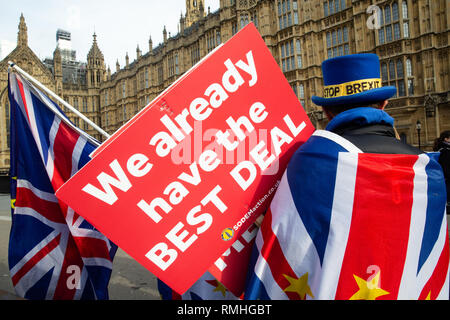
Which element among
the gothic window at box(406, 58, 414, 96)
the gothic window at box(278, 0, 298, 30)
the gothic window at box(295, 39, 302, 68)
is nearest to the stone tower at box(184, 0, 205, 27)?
the gothic window at box(278, 0, 298, 30)

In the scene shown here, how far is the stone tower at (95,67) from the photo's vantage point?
1889 inches

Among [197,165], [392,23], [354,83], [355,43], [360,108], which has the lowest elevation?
[197,165]

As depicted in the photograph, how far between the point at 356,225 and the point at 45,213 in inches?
86.7

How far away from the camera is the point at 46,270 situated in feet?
7.63

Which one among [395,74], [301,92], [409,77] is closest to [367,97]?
[409,77]

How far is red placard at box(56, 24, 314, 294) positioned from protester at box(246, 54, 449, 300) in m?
0.18

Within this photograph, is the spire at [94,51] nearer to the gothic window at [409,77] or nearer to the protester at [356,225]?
the gothic window at [409,77]

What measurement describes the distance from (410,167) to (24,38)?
56.7 metres

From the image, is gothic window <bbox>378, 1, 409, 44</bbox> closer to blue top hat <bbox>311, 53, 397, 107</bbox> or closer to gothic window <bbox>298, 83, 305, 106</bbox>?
gothic window <bbox>298, 83, 305, 106</bbox>

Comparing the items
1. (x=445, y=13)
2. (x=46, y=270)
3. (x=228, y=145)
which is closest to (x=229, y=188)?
(x=228, y=145)

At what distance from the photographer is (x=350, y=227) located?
45.0 inches

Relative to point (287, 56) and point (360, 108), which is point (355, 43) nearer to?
point (287, 56)

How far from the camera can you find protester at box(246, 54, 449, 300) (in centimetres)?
114
